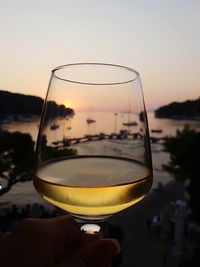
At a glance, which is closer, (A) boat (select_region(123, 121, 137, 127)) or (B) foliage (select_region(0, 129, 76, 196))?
(A) boat (select_region(123, 121, 137, 127))

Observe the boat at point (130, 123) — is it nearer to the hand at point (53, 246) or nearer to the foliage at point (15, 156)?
the hand at point (53, 246)

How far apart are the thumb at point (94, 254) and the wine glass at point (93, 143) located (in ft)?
0.15

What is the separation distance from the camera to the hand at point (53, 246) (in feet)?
1.52

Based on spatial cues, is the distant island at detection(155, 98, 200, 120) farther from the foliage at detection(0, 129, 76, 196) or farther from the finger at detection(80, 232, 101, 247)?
the finger at detection(80, 232, 101, 247)

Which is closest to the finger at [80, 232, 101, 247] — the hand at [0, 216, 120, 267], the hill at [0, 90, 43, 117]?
the hand at [0, 216, 120, 267]

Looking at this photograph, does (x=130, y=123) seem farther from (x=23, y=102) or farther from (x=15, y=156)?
(x=15, y=156)

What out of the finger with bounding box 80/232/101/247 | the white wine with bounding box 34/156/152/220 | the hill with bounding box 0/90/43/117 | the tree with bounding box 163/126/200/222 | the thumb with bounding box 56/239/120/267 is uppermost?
the hill with bounding box 0/90/43/117

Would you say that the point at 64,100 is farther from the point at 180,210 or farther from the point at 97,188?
the point at 180,210

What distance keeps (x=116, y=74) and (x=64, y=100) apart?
0.31 feet

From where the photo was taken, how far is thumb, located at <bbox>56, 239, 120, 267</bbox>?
504 mm

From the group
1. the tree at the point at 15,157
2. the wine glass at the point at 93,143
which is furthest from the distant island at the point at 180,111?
the wine glass at the point at 93,143

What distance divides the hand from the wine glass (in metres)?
0.04

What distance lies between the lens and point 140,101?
0.61 meters

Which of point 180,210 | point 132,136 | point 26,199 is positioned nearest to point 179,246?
point 180,210
